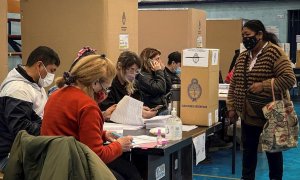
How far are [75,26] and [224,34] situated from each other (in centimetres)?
469

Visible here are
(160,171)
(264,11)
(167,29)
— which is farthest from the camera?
(264,11)

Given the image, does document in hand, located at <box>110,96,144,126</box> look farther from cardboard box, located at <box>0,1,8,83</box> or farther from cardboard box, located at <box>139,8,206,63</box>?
cardboard box, located at <box>139,8,206,63</box>

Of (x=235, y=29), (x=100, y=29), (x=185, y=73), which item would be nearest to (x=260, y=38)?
(x=185, y=73)

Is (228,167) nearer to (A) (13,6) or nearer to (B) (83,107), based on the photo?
(B) (83,107)

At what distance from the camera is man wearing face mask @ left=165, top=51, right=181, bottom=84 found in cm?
500

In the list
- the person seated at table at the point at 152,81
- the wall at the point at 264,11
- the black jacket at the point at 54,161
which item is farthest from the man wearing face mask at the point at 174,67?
the wall at the point at 264,11

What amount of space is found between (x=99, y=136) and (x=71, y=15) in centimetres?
195

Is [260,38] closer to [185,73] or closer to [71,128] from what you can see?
[185,73]

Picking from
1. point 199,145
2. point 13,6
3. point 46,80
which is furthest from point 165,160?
point 13,6

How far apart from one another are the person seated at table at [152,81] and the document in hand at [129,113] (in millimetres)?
964

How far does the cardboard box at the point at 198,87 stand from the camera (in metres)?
3.17

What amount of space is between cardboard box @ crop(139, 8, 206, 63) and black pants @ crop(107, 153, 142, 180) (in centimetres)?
328

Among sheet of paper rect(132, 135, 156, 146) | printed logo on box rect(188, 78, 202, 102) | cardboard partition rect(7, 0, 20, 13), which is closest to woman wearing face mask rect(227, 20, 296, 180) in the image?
printed logo on box rect(188, 78, 202, 102)

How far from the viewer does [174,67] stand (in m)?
5.07
